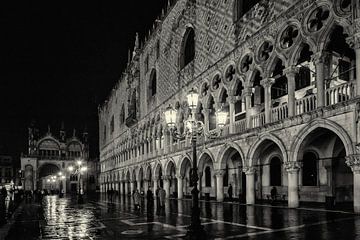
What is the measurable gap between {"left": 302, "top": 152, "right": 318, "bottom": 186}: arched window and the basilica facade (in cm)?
5

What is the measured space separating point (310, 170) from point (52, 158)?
63.9 meters

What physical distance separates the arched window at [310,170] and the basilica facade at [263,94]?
0.05 metres

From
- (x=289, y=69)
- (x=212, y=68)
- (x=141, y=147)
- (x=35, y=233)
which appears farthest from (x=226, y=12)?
(x=141, y=147)

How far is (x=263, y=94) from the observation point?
79.5ft

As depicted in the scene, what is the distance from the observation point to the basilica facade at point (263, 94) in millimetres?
14969

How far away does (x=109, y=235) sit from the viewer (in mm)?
11422

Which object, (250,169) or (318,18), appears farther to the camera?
(250,169)

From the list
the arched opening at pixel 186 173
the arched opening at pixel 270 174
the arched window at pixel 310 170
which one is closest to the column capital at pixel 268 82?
the arched window at pixel 310 170

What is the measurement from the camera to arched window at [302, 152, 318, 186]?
19938 millimetres

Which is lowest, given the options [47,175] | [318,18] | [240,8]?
[47,175]

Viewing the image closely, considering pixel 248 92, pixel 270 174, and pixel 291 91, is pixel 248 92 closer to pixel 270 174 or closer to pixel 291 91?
pixel 291 91

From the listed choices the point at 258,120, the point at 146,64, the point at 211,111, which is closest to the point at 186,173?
the point at 211,111

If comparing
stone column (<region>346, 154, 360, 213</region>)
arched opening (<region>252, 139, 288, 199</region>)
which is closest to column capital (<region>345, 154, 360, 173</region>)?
stone column (<region>346, 154, 360, 213</region>)

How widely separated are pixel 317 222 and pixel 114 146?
4678 centimetres
